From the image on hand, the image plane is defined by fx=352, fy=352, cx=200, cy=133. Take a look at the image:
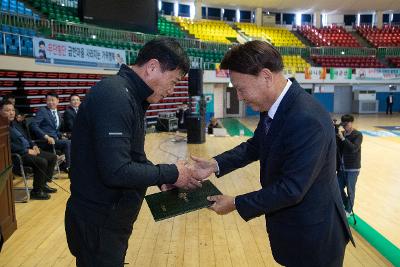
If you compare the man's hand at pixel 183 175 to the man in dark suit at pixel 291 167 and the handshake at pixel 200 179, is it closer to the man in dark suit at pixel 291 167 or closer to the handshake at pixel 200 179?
the handshake at pixel 200 179

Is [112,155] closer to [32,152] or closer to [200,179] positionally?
[200,179]

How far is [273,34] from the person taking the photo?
81.7 feet

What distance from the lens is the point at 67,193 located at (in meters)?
5.90

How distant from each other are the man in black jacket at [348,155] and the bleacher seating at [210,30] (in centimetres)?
1706

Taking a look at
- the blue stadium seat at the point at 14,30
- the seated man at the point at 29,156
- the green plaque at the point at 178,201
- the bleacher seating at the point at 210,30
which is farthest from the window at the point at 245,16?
the green plaque at the point at 178,201

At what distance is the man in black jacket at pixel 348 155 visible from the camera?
17.0 ft

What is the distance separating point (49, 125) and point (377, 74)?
22.1 m

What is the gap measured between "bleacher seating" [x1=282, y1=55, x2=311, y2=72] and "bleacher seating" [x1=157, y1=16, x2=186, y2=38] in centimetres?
673

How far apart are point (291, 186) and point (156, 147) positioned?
945 centimetres

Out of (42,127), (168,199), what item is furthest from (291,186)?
(42,127)

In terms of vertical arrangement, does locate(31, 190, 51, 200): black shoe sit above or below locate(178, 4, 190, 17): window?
below

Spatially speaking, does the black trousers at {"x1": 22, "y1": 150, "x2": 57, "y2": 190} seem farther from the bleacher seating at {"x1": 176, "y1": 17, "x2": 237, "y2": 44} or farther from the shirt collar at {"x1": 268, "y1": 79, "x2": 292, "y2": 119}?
the bleacher seating at {"x1": 176, "y1": 17, "x2": 237, "y2": 44}

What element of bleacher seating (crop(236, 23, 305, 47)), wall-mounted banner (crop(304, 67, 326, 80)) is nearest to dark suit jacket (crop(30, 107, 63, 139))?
wall-mounted banner (crop(304, 67, 326, 80))

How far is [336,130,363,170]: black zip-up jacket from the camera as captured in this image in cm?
518
